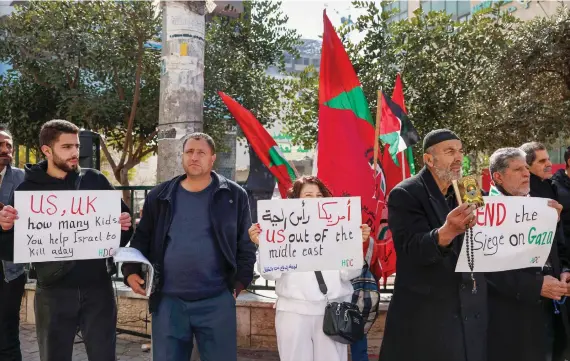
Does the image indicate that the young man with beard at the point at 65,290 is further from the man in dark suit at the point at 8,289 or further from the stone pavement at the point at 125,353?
the stone pavement at the point at 125,353

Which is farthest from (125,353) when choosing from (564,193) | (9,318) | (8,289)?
(564,193)

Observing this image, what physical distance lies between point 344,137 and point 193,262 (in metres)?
2.32

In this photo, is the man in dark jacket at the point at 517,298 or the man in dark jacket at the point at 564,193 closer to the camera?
the man in dark jacket at the point at 517,298

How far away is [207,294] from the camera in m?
3.45

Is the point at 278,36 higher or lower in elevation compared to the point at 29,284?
higher

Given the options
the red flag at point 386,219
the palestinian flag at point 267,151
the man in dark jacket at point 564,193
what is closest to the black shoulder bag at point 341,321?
the red flag at point 386,219

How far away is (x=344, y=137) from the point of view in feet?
17.2

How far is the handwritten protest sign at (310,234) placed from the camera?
341 cm

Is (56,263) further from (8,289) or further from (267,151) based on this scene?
(267,151)

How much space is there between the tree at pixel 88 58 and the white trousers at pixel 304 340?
275 inches

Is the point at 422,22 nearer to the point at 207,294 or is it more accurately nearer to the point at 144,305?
the point at 144,305

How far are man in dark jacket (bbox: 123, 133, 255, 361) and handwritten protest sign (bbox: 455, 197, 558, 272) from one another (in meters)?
1.45

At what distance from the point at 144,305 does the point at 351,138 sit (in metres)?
2.79

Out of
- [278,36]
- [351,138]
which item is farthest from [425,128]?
[351,138]
